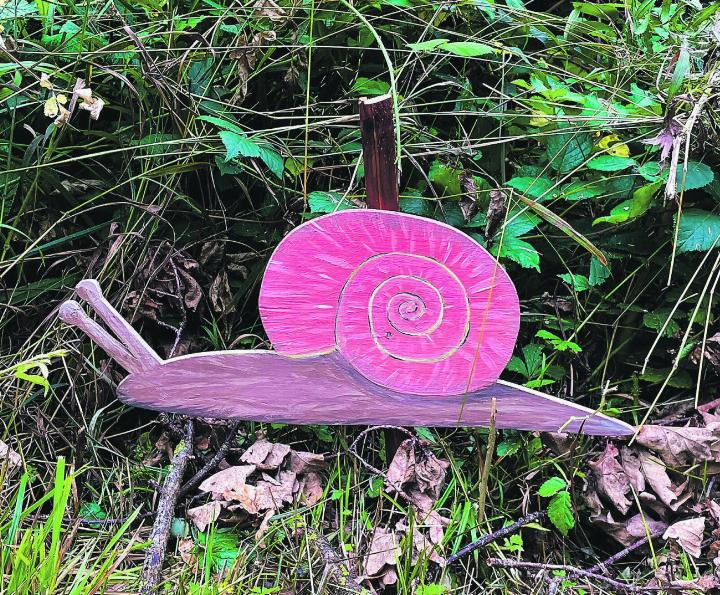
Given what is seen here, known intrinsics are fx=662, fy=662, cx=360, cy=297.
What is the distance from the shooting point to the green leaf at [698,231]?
4.35ft

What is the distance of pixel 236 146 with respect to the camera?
1285 millimetres

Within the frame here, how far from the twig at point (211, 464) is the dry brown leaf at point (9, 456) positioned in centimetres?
35

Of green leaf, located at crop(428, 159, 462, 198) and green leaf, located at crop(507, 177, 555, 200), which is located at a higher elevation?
green leaf, located at crop(428, 159, 462, 198)

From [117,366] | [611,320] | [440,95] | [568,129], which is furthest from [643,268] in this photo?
[117,366]

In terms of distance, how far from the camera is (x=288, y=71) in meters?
1.57

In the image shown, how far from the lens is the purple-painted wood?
1199 millimetres

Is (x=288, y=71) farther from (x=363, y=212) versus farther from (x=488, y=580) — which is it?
(x=488, y=580)

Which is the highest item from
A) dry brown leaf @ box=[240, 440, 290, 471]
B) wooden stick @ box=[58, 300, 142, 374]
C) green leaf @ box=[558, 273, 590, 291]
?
wooden stick @ box=[58, 300, 142, 374]

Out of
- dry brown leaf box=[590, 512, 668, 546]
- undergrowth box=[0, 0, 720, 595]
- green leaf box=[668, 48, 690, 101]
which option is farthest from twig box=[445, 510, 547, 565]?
green leaf box=[668, 48, 690, 101]

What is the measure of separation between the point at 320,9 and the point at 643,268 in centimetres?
95

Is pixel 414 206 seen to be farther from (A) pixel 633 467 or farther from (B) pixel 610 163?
(A) pixel 633 467

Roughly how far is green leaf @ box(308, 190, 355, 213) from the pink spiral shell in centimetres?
22

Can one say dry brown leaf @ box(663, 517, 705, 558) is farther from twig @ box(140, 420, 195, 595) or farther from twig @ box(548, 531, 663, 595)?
twig @ box(140, 420, 195, 595)

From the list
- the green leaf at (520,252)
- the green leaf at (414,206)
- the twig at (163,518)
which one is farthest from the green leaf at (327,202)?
the twig at (163,518)
